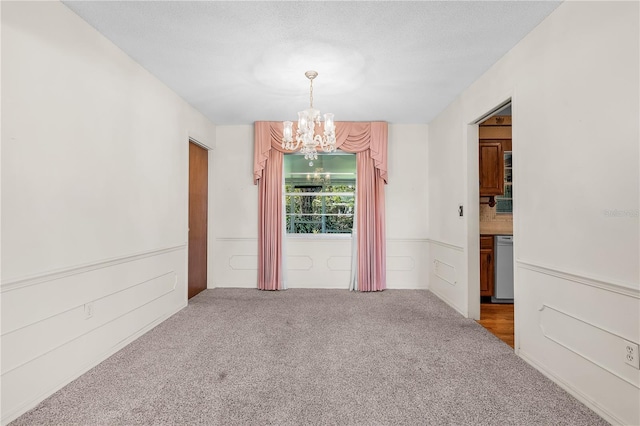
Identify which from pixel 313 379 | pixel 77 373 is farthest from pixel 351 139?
pixel 77 373

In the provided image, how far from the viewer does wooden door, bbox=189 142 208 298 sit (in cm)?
430

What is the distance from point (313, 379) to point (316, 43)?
2.68m

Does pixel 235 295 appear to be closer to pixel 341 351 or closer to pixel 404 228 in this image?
pixel 341 351

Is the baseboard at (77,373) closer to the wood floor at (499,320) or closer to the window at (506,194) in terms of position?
the wood floor at (499,320)

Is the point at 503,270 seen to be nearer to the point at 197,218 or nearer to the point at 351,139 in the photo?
the point at 351,139

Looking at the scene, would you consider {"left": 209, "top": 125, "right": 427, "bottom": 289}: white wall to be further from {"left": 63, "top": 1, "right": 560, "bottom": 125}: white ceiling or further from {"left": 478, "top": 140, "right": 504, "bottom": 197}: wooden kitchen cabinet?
{"left": 63, "top": 1, "right": 560, "bottom": 125}: white ceiling

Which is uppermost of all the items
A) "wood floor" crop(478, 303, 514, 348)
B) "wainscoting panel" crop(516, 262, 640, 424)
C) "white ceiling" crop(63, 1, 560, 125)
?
"white ceiling" crop(63, 1, 560, 125)

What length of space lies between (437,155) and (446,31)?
2.28 meters

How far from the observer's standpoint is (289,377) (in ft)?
7.12

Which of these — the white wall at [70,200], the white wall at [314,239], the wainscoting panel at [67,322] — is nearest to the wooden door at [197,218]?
the white wall at [314,239]

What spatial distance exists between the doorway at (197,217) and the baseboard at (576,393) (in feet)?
13.2

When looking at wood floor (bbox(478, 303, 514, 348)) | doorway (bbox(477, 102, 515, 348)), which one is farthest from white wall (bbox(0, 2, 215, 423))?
doorway (bbox(477, 102, 515, 348))

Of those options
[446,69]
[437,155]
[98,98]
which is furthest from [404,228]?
[98,98]

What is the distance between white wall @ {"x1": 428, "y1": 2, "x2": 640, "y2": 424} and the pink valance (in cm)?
201
